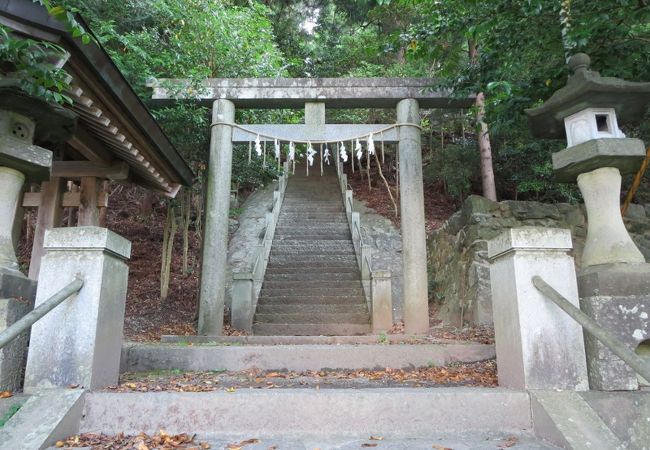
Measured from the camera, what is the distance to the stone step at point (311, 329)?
7699mm

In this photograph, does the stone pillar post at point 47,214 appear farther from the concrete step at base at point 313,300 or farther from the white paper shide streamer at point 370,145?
the white paper shide streamer at point 370,145

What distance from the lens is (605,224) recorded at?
3.48 meters

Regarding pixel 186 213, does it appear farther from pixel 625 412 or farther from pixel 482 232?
pixel 625 412

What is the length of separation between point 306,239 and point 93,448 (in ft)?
29.5

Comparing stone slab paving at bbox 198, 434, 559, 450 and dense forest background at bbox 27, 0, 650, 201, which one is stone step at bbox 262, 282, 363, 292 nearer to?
dense forest background at bbox 27, 0, 650, 201

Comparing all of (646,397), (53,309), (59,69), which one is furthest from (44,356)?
(646,397)

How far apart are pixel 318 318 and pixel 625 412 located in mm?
5612

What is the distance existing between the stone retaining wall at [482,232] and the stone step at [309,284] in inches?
75.7

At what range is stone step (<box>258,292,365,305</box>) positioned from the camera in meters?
8.64

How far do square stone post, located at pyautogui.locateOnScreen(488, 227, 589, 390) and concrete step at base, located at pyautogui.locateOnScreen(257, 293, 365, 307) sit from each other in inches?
212

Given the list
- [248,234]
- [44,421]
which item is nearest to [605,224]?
[44,421]

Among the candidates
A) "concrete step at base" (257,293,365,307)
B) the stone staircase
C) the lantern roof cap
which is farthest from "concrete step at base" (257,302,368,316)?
the lantern roof cap

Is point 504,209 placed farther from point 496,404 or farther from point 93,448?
point 93,448

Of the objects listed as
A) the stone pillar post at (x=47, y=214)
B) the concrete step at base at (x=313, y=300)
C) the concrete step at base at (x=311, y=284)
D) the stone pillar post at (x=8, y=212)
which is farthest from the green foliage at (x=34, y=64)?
the concrete step at base at (x=311, y=284)
